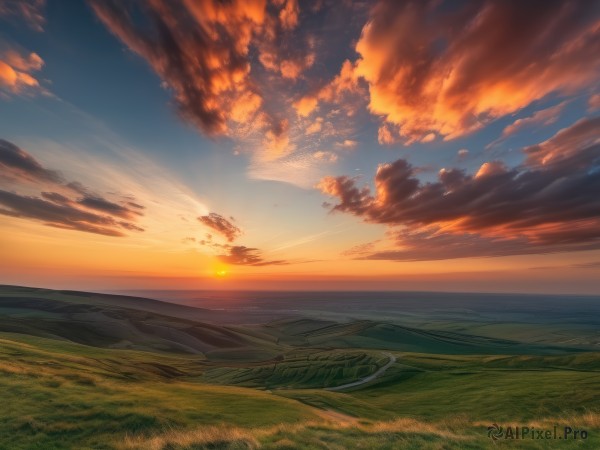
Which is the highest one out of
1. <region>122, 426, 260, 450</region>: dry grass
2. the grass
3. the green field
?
<region>122, 426, 260, 450</region>: dry grass

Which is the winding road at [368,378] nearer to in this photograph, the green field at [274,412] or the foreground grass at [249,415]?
the green field at [274,412]

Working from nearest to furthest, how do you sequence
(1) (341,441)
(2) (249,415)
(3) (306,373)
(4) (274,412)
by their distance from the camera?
(1) (341,441), (2) (249,415), (4) (274,412), (3) (306,373)

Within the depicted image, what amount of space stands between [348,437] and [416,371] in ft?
305

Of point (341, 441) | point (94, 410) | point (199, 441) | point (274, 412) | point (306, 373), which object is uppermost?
point (199, 441)

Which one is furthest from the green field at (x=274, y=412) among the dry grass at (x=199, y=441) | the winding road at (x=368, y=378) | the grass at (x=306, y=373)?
the grass at (x=306, y=373)

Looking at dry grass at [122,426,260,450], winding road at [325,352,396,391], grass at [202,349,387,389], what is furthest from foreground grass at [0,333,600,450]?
grass at [202,349,387,389]

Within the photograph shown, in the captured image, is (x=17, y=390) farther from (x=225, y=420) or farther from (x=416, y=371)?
(x=416, y=371)

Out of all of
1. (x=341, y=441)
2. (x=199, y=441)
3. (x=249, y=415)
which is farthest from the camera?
(x=249, y=415)

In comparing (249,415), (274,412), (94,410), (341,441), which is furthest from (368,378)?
(341,441)

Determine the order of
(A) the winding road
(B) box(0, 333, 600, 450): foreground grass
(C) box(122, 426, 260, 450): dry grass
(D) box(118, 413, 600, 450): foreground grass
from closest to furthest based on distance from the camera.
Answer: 1. (C) box(122, 426, 260, 450): dry grass
2. (D) box(118, 413, 600, 450): foreground grass
3. (B) box(0, 333, 600, 450): foreground grass
4. (A) the winding road

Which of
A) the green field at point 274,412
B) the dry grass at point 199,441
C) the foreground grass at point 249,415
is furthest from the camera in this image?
the green field at point 274,412

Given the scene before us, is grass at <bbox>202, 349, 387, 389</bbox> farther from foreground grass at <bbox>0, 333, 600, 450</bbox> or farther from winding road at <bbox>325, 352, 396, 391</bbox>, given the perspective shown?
foreground grass at <bbox>0, 333, 600, 450</bbox>

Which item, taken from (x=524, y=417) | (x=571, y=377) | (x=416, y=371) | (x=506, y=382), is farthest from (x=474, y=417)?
(x=416, y=371)

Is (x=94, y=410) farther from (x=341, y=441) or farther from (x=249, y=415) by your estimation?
(x=341, y=441)
